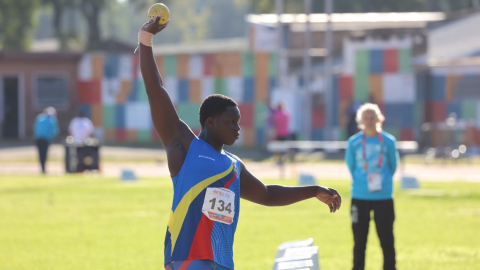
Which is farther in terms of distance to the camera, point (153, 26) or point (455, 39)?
point (455, 39)

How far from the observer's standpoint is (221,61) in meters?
35.0

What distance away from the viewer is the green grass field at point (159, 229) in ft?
31.1

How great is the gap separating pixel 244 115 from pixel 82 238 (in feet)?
76.0

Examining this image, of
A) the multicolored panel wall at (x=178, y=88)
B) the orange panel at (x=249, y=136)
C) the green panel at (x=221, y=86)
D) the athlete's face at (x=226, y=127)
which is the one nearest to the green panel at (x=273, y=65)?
the multicolored panel wall at (x=178, y=88)

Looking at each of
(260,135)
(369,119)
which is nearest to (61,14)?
(260,135)

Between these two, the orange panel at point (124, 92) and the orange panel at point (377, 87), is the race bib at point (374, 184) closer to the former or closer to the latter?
the orange panel at point (377, 87)

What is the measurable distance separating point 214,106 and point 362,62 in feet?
92.4

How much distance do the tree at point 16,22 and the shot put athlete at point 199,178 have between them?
4826cm

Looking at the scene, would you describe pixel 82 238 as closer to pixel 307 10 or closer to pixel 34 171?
pixel 34 171

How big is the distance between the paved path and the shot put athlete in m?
17.0

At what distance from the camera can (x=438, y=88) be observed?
3103 cm

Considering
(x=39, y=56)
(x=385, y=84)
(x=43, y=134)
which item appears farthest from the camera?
(x=39, y=56)

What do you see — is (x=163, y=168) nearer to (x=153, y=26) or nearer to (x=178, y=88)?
(x=178, y=88)

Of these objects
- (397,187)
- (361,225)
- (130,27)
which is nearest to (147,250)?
(361,225)
